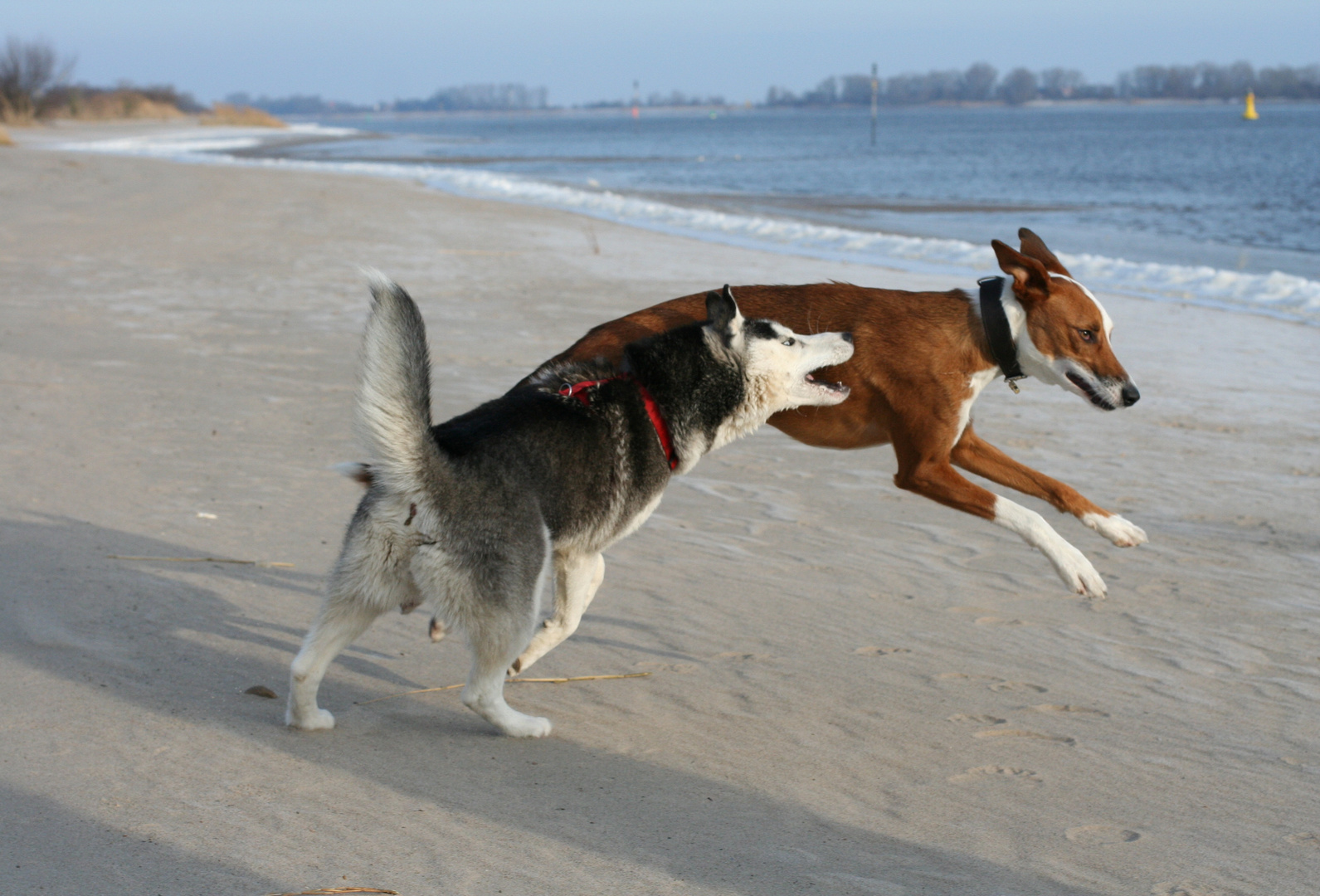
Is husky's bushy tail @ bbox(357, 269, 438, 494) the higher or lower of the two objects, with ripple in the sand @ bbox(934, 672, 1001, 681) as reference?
higher

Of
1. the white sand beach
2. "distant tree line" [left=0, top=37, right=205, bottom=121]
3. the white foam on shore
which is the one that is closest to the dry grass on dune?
"distant tree line" [left=0, top=37, right=205, bottom=121]

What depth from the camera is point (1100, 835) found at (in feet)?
10.7

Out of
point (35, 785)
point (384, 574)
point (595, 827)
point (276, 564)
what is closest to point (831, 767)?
point (595, 827)

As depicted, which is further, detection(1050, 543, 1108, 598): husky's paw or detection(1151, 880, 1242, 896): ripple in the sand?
detection(1050, 543, 1108, 598): husky's paw

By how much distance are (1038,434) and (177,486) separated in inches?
219

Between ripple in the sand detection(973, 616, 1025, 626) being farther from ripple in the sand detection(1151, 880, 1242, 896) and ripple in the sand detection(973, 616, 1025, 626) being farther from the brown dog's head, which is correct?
ripple in the sand detection(1151, 880, 1242, 896)

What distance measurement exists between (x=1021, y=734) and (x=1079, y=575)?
0.88 m

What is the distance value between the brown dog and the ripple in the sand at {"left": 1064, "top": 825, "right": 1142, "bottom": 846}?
4.50 feet

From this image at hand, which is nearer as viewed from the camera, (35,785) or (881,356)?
(35,785)

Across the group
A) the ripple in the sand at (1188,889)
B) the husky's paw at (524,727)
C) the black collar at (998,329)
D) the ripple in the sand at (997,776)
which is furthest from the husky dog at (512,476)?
the ripple in the sand at (1188,889)

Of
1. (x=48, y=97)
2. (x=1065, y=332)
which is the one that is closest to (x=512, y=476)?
(x=1065, y=332)

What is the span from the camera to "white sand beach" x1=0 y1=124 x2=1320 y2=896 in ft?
10.0

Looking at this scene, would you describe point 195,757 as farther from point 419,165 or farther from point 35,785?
point 419,165

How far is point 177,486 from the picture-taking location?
20.4 feet
